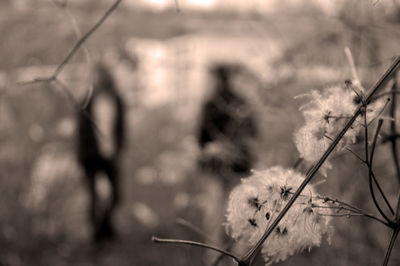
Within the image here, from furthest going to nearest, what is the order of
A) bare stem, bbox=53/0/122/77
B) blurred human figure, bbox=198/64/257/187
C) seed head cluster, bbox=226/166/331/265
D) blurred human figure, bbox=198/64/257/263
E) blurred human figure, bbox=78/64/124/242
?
blurred human figure, bbox=78/64/124/242 → blurred human figure, bbox=198/64/257/263 → blurred human figure, bbox=198/64/257/187 → bare stem, bbox=53/0/122/77 → seed head cluster, bbox=226/166/331/265

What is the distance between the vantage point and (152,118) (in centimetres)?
939

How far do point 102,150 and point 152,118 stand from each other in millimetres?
3960

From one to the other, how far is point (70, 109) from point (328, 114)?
5556 millimetres

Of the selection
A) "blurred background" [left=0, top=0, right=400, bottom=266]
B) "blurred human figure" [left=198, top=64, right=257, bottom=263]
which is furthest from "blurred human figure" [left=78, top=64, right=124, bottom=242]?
"blurred human figure" [left=198, top=64, right=257, bottom=263]

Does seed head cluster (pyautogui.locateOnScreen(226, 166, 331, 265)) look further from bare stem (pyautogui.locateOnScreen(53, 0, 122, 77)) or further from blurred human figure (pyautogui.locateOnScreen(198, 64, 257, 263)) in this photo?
blurred human figure (pyautogui.locateOnScreen(198, 64, 257, 263))

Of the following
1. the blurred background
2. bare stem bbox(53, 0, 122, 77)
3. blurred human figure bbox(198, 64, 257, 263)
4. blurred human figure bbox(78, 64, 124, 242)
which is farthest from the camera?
blurred human figure bbox(78, 64, 124, 242)

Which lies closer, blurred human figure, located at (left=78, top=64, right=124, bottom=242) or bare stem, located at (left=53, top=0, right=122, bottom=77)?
bare stem, located at (left=53, top=0, right=122, bottom=77)

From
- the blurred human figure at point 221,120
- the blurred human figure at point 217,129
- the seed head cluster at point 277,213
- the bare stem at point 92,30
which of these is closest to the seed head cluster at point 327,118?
the seed head cluster at point 277,213

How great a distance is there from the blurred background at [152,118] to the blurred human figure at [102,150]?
16cm

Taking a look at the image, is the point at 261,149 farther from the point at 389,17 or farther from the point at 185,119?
the point at 185,119

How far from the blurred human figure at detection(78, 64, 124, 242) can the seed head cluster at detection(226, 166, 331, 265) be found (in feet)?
14.8

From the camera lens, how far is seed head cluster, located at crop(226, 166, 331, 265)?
0.80m

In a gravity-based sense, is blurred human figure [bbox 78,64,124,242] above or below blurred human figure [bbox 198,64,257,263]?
below

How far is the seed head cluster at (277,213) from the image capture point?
0.80 metres
